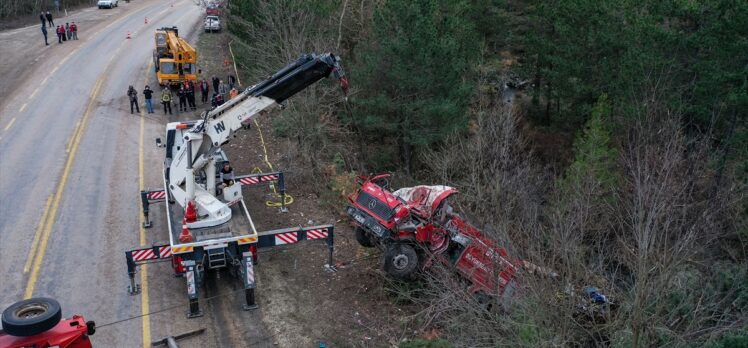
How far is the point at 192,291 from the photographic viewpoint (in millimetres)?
13688

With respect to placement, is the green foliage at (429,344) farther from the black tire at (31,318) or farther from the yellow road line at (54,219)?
the black tire at (31,318)

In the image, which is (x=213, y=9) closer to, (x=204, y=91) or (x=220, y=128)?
(x=204, y=91)

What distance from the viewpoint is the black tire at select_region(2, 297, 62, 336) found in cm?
1002

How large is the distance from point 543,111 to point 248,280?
27.8m

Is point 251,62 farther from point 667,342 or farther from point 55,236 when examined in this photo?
point 667,342

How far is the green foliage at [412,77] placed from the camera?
2667 cm

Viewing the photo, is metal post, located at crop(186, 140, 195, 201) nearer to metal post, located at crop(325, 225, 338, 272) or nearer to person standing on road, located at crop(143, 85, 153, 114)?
metal post, located at crop(325, 225, 338, 272)

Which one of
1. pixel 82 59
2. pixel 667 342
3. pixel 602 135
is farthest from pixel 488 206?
pixel 82 59

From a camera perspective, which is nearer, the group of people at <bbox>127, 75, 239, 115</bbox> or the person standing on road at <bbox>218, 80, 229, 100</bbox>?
the group of people at <bbox>127, 75, 239, 115</bbox>

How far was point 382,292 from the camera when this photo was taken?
1520cm

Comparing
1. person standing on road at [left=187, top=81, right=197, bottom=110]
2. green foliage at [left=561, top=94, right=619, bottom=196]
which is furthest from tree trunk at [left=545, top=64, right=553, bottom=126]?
person standing on road at [left=187, top=81, right=197, bottom=110]

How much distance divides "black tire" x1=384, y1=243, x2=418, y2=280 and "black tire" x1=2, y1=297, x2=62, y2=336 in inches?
271

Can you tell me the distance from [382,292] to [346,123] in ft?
46.1

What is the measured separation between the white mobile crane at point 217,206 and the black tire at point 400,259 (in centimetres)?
153
